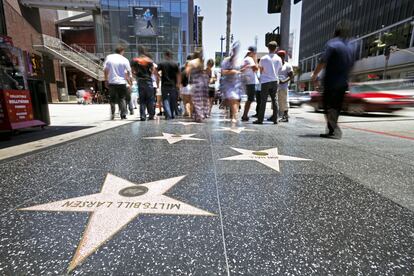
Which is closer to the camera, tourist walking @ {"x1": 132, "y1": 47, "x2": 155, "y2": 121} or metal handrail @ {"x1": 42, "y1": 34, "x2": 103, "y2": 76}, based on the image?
tourist walking @ {"x1": 132, "y1": 47, "x2": 155, "y2": 121}

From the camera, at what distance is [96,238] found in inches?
47.6

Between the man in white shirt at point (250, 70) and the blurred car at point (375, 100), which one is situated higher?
the man in white shirt at point (250, 70)

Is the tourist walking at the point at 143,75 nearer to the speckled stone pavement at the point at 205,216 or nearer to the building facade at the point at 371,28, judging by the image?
the speckled stone pavement at the point at 205,216

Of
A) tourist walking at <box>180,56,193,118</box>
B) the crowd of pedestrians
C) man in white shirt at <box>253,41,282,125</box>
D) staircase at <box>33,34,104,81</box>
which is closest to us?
man in white shirt at <box>253,41,282,125</box>

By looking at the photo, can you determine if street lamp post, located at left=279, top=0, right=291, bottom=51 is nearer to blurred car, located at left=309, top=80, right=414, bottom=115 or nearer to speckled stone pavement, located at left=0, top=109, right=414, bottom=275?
blurred car, located at left=309, top=80, right=414, bottom=115

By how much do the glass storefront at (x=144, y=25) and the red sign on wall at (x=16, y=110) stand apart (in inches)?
815

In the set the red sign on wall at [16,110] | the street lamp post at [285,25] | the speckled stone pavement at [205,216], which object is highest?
the street lamp post at [285,25]

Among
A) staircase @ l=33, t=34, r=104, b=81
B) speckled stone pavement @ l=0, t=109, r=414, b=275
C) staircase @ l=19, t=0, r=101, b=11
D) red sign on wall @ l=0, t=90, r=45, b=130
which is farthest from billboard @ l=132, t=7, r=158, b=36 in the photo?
speckled stone pavement @ l=0, t=109, r=414, b=275

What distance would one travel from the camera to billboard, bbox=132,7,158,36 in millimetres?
24141

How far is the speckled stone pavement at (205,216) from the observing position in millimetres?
1055

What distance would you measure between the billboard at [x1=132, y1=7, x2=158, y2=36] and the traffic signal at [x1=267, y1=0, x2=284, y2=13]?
1937 cm

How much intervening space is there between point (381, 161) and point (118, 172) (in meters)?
2.81

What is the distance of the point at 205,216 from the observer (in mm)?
1437

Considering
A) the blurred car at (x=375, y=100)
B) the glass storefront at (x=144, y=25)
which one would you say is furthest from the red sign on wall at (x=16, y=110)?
the glass storefront at (x=144, y=25)
